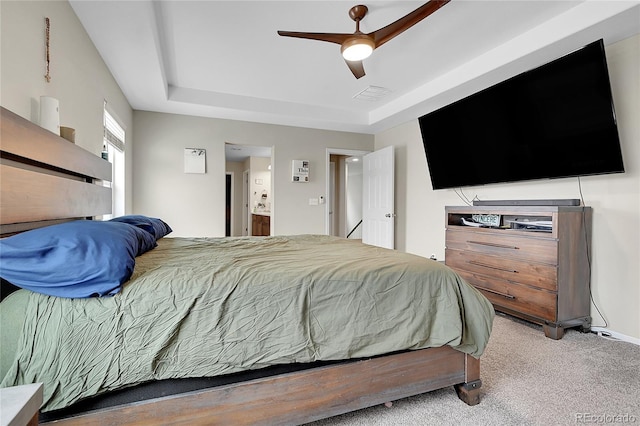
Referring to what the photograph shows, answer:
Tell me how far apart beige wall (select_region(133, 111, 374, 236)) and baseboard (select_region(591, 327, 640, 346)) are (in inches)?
139

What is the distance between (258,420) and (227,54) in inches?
122

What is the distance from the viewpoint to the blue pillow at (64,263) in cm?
100

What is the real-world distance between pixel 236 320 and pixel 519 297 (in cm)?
254

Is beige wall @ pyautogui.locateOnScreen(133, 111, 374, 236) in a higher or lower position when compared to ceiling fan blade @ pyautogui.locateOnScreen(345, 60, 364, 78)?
lower

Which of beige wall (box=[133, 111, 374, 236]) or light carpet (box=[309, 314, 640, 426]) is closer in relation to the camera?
light carpet (box=[309, 314, 640, 426])

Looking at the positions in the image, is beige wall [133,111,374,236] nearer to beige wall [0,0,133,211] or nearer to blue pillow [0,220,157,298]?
beige wall [0,0,133,211]

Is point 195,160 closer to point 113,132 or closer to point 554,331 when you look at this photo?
point 113,132

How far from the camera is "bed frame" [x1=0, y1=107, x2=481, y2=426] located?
3.73 ft

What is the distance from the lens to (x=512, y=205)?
9.48 feet

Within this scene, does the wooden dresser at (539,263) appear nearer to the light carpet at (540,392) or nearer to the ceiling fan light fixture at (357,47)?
the light carpet at (540,392)

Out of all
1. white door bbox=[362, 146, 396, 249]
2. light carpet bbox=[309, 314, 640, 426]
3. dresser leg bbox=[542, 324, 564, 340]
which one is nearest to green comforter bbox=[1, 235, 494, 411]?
light carpet bbox=[309, 314, 640, 426]

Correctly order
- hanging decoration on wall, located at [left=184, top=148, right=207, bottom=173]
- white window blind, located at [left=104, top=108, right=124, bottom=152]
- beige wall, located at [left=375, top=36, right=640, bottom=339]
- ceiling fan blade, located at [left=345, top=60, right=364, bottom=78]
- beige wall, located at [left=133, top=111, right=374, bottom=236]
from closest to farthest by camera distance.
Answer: beige wall, located at [left=375, top=36, right=640, bottom=339] < ceiling fan blade, located at [left=345, top=60, right=364, bottom=78] < white window blind, located at [left=104, top=108, right=124, bottom=152] < beige wall, located at [left=133, top=111, right=374, bottom=236] < hanging decoration on wall, located at [left=184, top=148, right=207, bottom=173]

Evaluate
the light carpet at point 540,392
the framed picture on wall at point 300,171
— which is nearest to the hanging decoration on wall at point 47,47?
the light carpet at point 540,392

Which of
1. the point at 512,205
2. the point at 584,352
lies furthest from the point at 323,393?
the point at 512,205
